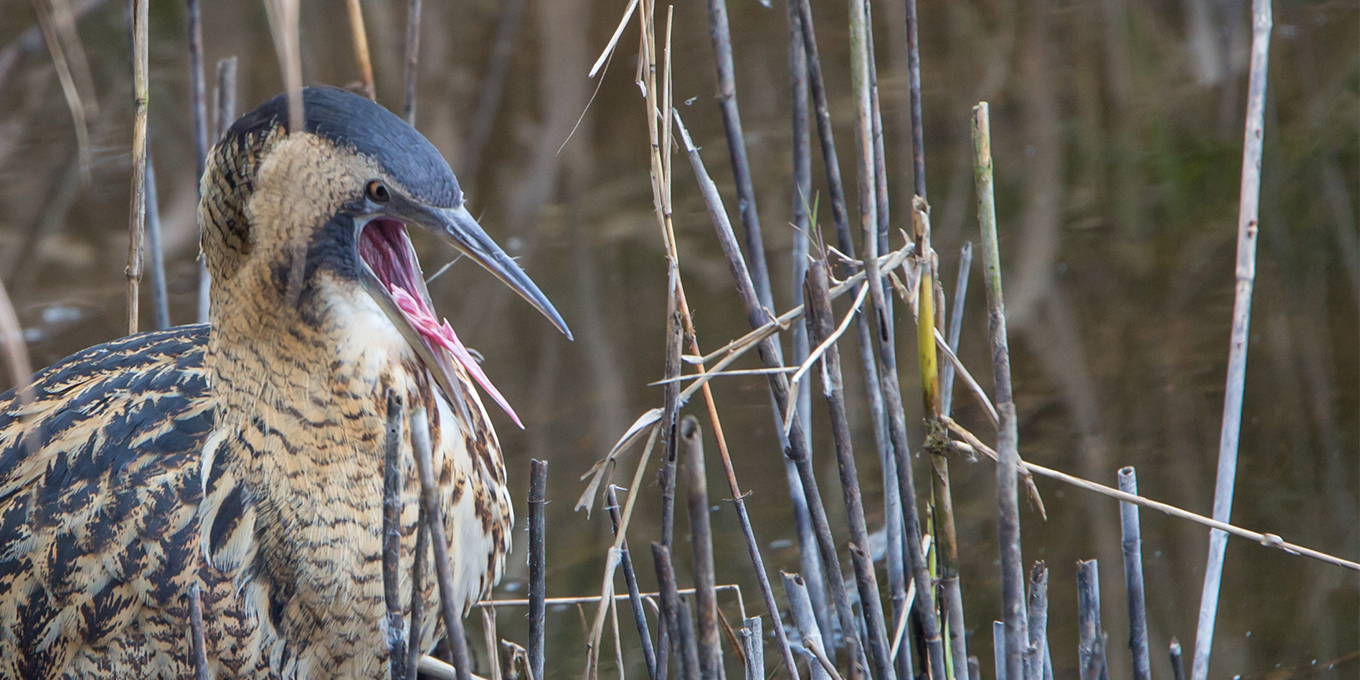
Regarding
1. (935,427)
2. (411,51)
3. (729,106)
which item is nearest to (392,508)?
(935,427)

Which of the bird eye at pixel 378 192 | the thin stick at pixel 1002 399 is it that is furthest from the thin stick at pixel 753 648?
the bird eye at pixel 378 192

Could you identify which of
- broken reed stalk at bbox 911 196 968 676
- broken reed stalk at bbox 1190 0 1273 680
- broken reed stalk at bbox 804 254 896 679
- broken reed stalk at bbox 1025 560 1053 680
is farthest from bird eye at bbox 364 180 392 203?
broken reed stalk at bbox 1190 0 1273 680

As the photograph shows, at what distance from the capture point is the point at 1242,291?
1.65 metres

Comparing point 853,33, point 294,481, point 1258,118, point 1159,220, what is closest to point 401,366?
point 294,481

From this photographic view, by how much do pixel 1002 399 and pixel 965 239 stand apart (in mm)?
2450

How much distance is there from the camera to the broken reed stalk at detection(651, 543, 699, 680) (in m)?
1.30

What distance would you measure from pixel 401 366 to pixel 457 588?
0.36 m

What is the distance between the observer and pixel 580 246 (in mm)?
3988

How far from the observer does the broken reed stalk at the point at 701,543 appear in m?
1.17

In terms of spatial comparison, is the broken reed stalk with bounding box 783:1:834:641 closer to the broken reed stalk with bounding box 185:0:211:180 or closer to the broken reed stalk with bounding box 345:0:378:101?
the broken reed stalk with bounding box 345:0:378:101

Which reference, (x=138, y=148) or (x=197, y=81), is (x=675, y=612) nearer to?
(x=138, y=148)

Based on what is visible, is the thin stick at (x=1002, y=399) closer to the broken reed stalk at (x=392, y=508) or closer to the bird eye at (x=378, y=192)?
the broken reed stalk at (x=392, y=508)

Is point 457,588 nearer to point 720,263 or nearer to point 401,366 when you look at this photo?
point 401,366

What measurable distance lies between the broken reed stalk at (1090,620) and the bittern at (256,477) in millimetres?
872
